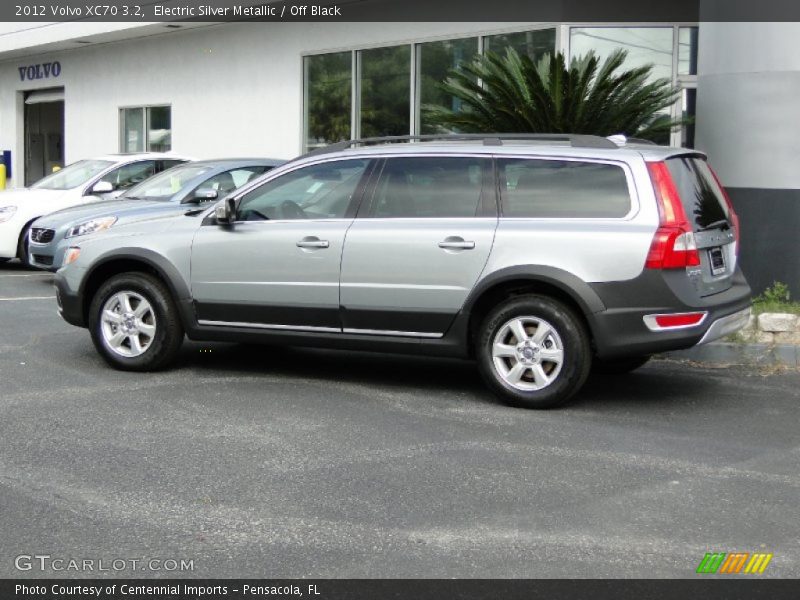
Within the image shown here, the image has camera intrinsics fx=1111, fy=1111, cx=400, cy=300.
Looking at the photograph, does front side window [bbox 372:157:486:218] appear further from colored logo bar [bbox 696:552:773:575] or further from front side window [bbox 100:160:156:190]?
front side window [bbox 100:160:156:190]

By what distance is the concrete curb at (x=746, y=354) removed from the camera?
28.4 feet

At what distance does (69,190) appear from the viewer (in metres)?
14.9

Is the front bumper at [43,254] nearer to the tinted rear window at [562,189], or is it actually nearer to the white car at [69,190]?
the white car at [69,190]

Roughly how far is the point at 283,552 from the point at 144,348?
396 cm

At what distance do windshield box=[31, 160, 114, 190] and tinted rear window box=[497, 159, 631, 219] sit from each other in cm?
951

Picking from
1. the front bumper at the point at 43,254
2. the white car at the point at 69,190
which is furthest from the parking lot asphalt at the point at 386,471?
the white car at the point at 69,190

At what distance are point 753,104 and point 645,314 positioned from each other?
4191 mm

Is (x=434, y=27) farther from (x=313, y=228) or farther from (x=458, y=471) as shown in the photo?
(x=458, y=471)

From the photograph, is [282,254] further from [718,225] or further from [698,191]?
[718,225]

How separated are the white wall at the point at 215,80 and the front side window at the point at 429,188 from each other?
8671 mm

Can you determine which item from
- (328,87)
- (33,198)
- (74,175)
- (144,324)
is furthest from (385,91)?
(144,324)

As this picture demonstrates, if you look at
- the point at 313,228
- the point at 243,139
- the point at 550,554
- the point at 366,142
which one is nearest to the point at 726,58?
the point at 366,142

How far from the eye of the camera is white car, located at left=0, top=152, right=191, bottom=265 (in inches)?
571
